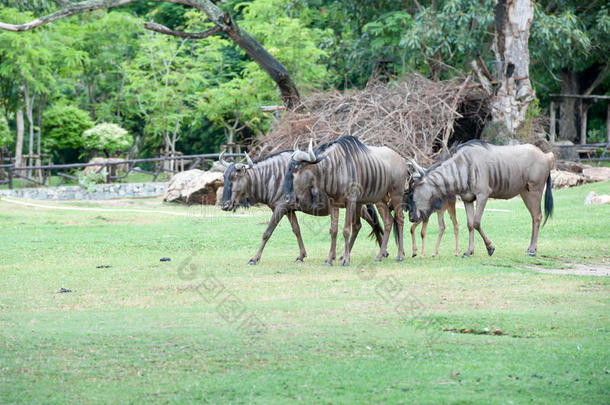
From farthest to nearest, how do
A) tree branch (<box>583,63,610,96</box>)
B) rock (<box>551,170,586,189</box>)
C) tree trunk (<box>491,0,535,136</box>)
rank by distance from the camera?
1. tree branch (<box>583,63,610,96</box>)
2. rock (<box>551,170,586,189</box>)
3. tree trunk (<box>491,0,535,136</box>)

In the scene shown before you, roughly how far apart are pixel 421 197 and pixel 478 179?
1.01m

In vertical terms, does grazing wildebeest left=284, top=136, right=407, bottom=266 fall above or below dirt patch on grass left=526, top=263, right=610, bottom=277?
above

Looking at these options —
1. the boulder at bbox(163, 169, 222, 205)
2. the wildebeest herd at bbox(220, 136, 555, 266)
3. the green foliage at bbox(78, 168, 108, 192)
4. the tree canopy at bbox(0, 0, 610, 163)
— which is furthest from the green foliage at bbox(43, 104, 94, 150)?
the wildebeest herd at bbox(220, 136, 555, 266)

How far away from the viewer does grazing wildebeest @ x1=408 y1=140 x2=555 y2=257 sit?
14320 millimetres

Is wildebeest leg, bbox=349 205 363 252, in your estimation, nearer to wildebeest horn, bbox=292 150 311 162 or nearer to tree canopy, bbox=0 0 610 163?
wildebeest horn, bbox=292 150 311 162

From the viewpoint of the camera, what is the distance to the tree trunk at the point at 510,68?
26.9 metres

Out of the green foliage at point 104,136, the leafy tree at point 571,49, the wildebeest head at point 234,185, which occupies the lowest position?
the wildebeest head at point 234,185

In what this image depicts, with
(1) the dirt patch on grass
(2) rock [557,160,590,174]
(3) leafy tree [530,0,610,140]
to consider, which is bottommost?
(1) the dirt patch on grass

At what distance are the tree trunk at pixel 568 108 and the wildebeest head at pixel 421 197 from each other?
90.9 ft

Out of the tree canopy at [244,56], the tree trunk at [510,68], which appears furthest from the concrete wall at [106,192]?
the tree trunk at [510,68]

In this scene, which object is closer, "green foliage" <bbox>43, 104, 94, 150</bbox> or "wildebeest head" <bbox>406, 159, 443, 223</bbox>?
"wildebeest head" <bbox>406, 159, 443, 223</bbox>

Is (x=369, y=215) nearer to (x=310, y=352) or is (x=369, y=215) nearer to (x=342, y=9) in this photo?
(x=310, y=352)

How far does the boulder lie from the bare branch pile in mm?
1629

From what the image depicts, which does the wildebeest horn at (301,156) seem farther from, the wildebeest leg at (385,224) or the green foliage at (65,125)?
the green foliage at (65,125)
